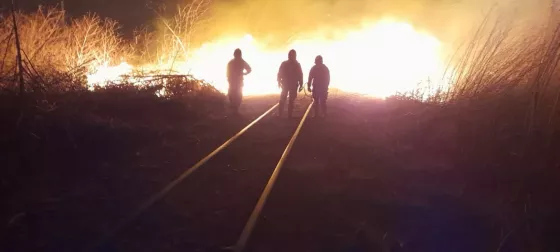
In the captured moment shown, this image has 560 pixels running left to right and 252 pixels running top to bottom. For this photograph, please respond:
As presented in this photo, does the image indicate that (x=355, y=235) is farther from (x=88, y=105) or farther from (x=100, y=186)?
(x=88, y=105)

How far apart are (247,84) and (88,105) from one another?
676 inches

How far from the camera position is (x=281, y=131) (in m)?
11.5

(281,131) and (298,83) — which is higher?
(298,83)

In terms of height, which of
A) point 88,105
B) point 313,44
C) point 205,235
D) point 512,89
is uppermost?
point 313,44

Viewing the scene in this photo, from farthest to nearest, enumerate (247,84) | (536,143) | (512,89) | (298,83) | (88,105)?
(247,84) < (298,83) < (88,105) < (512,89) < (536,143)

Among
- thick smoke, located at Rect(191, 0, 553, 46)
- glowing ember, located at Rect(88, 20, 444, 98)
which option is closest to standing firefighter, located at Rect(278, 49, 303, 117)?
glowing ember, located at Rect(88, 20, 444, 98)

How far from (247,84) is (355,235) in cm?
2315

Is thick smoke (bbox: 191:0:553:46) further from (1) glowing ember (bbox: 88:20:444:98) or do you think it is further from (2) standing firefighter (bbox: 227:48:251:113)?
(2) standing firefighter (bbox: 227:48:251:113)

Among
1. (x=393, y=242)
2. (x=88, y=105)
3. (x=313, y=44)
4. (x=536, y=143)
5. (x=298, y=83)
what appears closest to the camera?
(x=393, y=242)

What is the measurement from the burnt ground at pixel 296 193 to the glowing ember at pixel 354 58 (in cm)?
1224

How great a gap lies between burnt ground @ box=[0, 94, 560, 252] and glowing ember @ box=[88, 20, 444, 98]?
12.2m

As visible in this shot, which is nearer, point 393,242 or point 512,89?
point 393,242

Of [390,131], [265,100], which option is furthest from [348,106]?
[390,131]

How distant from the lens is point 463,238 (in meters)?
5.27
